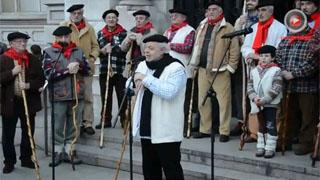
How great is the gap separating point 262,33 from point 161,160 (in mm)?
2381

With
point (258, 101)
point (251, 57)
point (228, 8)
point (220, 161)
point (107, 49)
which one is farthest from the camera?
point (228, 8)

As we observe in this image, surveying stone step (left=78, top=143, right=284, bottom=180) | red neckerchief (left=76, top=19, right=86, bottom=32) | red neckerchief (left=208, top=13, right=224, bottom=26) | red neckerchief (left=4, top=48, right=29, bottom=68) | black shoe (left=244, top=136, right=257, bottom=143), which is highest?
red neckerchief (left=208, top=13, right=224, bottom=26)

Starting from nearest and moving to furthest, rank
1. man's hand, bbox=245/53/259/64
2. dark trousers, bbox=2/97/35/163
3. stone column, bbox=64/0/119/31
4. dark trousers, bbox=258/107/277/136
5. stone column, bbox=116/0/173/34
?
dark trousers, bbox=258/107/277/136
man's hand, bbox=245/53/259/64
dark trousers, bbox=2/97/35/163
stone column, bbox=116/0/173/34
stone column, bbox=64/0/119/31

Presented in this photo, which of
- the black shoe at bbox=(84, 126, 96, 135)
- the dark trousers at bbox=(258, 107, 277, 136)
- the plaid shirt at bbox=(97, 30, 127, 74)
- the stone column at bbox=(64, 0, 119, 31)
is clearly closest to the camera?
the dark trousers at bbox=(258, 107, 277, 136)

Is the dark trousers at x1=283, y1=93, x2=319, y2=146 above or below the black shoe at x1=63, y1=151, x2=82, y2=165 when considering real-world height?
above

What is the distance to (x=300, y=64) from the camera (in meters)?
6.48

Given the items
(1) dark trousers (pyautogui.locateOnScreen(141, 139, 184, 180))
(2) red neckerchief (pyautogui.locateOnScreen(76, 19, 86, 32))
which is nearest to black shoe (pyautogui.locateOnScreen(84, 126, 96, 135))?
(2) red neckerchief (pyautogui.locateOnScreen(76, 19, 86, 32))

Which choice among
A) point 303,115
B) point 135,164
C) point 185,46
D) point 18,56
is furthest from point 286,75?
point 18,56

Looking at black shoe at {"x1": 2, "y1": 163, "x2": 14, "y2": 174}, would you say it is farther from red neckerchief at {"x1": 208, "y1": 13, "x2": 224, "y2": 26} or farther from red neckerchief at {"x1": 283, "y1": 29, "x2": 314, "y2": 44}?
red neckerchief at {"x1": 283, "y1": 29, "x2": 314, "y2": 44}

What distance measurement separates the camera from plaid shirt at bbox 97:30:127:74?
834 centimetres

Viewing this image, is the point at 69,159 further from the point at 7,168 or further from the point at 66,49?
the point at 66,49

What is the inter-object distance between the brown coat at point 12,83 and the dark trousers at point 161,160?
2339mm

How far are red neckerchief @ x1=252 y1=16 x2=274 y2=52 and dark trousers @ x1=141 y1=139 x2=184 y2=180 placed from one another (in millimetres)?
2095

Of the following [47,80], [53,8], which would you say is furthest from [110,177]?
[53,8]
